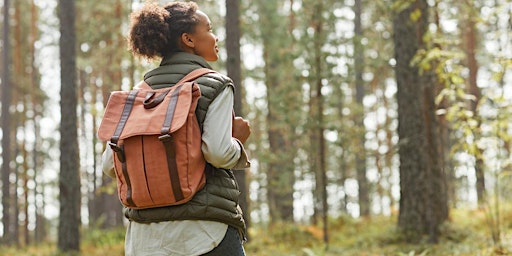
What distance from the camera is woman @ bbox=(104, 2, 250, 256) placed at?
2.86 meters

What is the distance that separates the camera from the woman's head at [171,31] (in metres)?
3.11

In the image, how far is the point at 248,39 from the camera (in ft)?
87.0

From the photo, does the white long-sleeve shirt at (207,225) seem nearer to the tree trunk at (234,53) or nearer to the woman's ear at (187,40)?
the woman's ear at (187,40)

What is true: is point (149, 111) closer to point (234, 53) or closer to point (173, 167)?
point (173, 167)

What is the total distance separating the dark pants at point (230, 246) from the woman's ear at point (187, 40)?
922 millimetres

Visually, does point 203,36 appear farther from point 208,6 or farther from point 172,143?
point 208,6

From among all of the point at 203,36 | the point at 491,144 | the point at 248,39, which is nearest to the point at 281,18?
the point at 248,39

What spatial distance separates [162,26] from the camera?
10.2ft

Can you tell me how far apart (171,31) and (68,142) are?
36.7 feet

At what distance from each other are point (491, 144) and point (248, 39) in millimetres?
18923

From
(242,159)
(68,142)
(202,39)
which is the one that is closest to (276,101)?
(68,142)

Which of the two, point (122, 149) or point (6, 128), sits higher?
point (6, 128)

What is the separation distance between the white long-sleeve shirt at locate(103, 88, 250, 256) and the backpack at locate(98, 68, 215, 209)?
72 millimetres

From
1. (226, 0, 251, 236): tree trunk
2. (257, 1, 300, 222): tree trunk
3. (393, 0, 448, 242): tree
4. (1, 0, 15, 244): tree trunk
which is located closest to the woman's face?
(226, 0, 251, 236): tree trunk
